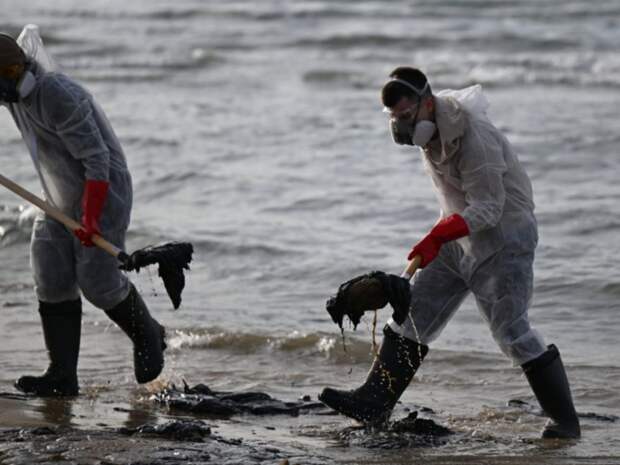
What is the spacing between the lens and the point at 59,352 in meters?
7.62

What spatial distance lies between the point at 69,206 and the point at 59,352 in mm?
789

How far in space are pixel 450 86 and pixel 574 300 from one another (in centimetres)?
1124

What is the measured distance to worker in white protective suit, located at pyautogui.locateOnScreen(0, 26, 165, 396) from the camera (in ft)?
23.1

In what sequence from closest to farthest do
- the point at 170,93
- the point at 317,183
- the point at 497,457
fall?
the point at 497,457
the point at 317,183
the point at 170,93

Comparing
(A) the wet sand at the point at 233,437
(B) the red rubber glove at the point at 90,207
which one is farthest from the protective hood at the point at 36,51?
(A) the wet sand at the point at 233,437

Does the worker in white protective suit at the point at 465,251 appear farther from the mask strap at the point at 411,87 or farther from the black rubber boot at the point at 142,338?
the black rubber boot at the point at 142,338

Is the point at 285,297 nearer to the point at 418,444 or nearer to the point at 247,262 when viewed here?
the point at 247,262

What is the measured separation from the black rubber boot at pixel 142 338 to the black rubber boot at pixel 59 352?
0.62 ft

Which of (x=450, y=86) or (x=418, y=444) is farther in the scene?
(x=450, y=86)

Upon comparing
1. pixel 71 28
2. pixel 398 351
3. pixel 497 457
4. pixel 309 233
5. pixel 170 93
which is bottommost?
pixel 497 457

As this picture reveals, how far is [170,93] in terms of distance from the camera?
19.9m

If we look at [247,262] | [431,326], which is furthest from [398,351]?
[247,262]

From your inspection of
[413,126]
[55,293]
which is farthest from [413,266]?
[55,293]

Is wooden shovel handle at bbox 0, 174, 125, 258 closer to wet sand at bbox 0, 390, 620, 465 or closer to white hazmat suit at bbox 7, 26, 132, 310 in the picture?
white hazmat suit at bbox 7, 26, 132, 310
